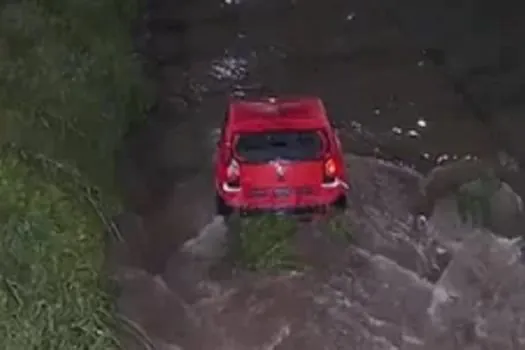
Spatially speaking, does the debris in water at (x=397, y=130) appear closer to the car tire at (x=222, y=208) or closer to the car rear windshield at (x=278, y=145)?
the car rear windshield at (x=278, y=145)

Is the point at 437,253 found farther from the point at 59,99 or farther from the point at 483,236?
the point at 59,99

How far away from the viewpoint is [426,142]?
15.8 m

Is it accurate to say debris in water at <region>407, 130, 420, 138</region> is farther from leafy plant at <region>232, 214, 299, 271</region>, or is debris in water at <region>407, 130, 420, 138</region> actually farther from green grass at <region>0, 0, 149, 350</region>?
green grass at <region>0, 0, 149, 350</region>

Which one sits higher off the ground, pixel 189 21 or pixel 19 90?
pixel 19 90

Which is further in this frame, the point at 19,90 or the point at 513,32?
the point at 513,32

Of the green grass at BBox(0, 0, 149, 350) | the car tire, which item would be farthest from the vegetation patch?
the green grass at BBox(0, 0, 149, 350)

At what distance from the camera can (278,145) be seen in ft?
42.0

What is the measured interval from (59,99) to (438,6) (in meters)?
9.48

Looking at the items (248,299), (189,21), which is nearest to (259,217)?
(248,299)

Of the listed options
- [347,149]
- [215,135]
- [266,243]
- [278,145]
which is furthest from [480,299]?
[215,135]

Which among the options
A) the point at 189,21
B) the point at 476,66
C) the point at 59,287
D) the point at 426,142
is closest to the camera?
the point at 59,287

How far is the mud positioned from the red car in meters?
0.74

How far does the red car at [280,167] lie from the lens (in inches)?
501

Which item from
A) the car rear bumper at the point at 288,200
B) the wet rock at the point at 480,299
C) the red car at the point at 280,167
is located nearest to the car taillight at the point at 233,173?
the red car at the point at 280,167
